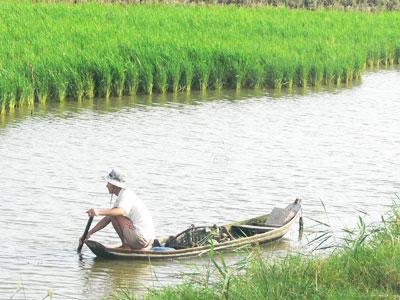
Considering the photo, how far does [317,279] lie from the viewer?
7688 millimetres

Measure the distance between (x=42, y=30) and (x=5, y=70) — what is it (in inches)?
204

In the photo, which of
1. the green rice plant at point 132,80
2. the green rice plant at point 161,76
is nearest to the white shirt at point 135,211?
the green rice plant at point 132,80

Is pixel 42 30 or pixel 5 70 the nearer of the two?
pixel 5 70

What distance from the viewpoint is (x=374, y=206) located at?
13.2 m

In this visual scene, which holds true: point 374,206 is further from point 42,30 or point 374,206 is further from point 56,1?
point 56,1

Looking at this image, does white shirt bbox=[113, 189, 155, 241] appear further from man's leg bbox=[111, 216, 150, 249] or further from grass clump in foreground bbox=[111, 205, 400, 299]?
grass clump in foreground bbox=[111, 205, 400, 299]

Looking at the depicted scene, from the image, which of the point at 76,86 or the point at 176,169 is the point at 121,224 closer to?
the point at 176,169

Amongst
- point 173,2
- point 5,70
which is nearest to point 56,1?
point 173,2

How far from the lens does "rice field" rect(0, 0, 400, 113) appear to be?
1961 cm

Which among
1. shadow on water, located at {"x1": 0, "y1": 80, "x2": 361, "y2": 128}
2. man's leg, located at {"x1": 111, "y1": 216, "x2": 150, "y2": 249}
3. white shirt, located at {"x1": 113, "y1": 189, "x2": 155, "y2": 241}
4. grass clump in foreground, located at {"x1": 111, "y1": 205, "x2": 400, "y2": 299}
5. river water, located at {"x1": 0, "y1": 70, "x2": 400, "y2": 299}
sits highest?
grass clump in foreground, located at {"x1": 111, "y1": 205, "x2": 400, "y2": 299}

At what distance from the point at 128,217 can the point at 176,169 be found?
180 inches

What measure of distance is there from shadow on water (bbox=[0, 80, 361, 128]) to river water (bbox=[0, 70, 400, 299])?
1.6 inches

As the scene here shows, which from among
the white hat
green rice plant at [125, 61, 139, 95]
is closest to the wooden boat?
the white hat

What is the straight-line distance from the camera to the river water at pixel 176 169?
33.2 feet
